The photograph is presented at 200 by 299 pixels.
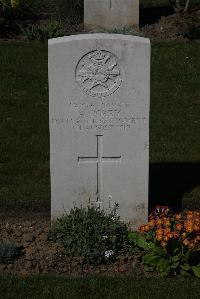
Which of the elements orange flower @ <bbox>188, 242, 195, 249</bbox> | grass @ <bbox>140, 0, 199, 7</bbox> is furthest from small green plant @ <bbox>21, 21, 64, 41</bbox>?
orange flower @ <bbox>188, 242, 195, 249</bbox>

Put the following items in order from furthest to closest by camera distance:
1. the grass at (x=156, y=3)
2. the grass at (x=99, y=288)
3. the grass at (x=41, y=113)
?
the grass at (x=156, y=3)
the grass at (x=41, y=113)
the grass at (x=99, y=288)

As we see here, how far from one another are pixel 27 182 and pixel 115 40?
8.67 ft

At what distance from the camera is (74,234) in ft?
26.5

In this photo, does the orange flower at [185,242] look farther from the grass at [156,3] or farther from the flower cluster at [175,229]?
the grass at [156,3]

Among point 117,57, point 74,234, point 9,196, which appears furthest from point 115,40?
point 9,196

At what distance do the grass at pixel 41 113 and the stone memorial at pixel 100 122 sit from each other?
1.21 metres

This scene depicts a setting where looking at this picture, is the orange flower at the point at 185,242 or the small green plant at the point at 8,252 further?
the small green plant at the point at 8,252

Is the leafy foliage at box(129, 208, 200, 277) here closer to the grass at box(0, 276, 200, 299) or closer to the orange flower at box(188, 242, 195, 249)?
the orange flower at box(188, 242, 195, 249)

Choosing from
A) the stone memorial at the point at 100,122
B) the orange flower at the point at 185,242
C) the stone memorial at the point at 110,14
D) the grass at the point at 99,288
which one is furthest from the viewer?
the stone memorial at the point at 110,14

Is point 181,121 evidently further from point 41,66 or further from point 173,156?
point 41,66

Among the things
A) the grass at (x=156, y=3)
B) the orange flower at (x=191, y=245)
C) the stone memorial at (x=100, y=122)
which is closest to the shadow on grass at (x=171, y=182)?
the stone memorial at (x=100, y=122)

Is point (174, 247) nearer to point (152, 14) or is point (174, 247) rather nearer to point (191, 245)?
point (191, 245)

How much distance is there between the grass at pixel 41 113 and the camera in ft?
34.3

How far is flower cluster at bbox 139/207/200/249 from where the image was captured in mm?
7676
